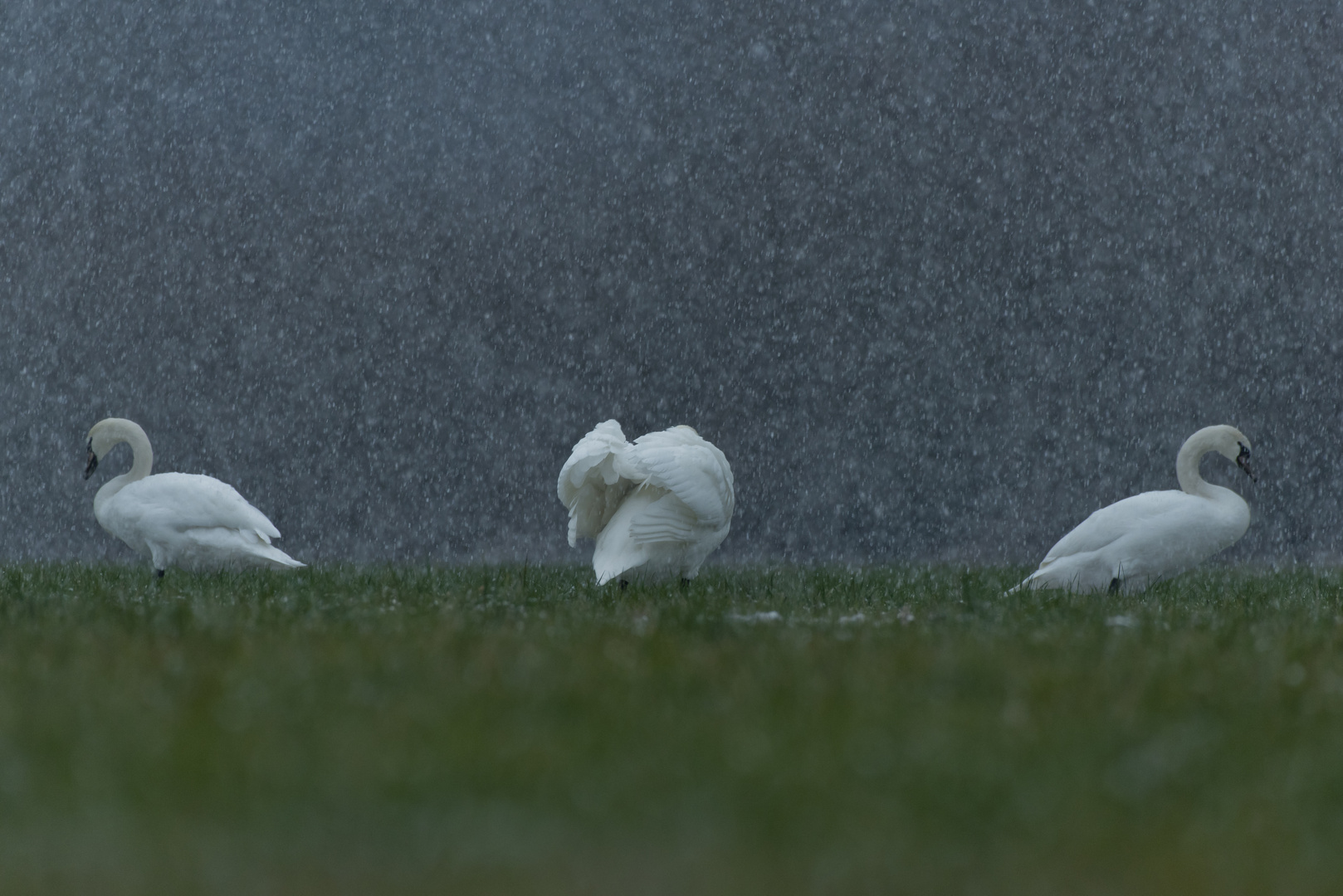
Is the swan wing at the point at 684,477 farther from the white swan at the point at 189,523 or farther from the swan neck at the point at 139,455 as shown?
the swan neck at the point at 139,455

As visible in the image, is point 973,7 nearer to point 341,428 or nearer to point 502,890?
point 341,428

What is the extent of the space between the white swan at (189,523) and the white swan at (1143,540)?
429 cm

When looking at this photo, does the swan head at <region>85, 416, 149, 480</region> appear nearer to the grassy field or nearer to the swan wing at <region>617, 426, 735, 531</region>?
the swan wing at <region>617, 426, 735, 531</region>

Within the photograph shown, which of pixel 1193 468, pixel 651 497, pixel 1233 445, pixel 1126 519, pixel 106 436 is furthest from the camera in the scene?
pixel 106 436

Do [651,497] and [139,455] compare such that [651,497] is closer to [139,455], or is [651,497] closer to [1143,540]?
[1143,540]

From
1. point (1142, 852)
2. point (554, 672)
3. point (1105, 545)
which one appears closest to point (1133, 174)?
point (1105, 545)

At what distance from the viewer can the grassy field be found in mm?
2199

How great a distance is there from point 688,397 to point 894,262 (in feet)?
8.65

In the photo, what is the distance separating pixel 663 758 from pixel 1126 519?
5.28 metres

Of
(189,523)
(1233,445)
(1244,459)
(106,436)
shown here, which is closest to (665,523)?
(189,523)

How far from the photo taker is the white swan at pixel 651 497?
684cm

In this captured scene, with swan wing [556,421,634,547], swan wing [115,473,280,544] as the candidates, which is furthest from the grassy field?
swan wing [115,473,280,544]

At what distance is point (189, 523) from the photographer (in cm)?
788

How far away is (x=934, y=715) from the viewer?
317cm
